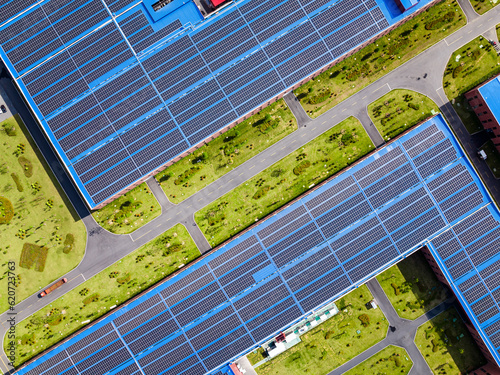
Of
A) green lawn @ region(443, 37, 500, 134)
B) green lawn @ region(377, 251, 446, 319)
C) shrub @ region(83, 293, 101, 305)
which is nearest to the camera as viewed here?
shrub @ region(83, 293, 101, 305)

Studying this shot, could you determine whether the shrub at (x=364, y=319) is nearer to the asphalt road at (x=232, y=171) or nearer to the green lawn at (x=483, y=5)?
the asphalt road at (x=232, y=171)

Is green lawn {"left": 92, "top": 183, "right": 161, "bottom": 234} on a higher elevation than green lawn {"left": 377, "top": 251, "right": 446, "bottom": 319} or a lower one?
higher

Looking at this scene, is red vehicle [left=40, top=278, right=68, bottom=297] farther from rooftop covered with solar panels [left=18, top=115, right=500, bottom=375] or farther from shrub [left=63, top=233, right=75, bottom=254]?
rooftop covered with solar panels [left=18, top=115, right=500, bottom=375]

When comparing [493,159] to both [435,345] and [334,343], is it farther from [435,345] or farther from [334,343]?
[334,343]

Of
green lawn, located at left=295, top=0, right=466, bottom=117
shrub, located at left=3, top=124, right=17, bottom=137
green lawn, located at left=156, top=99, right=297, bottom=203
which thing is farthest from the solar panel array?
shrub, located at left=3, top=124, right=17, bottom=137

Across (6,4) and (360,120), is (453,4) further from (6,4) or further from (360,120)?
(6,4)

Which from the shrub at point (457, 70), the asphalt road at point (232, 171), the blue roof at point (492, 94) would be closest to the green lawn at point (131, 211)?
the asphalt road at point (232, 171)
